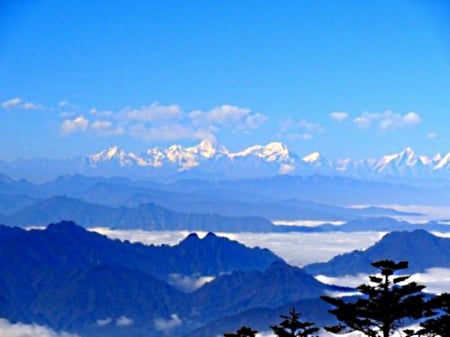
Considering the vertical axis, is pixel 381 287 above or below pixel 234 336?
above

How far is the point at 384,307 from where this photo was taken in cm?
2042

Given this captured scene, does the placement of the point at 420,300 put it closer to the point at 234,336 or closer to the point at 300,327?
the point at 300,327

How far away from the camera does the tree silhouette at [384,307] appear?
20.3 meters

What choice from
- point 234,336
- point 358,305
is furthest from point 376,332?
point 234,336

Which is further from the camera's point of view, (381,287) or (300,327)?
(300,327)

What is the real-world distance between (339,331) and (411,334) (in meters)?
1.83

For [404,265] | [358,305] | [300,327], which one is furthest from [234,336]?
[404,265]

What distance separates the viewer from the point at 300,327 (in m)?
22.0

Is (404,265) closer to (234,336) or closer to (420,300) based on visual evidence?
(420,300)

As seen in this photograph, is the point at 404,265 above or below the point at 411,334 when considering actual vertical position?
above

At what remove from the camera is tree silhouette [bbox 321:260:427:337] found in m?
20.3

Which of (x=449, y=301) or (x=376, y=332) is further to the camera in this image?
(x=449, y=301)

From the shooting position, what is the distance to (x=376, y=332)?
20562mm

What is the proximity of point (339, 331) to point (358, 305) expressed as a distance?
2.75 feet
